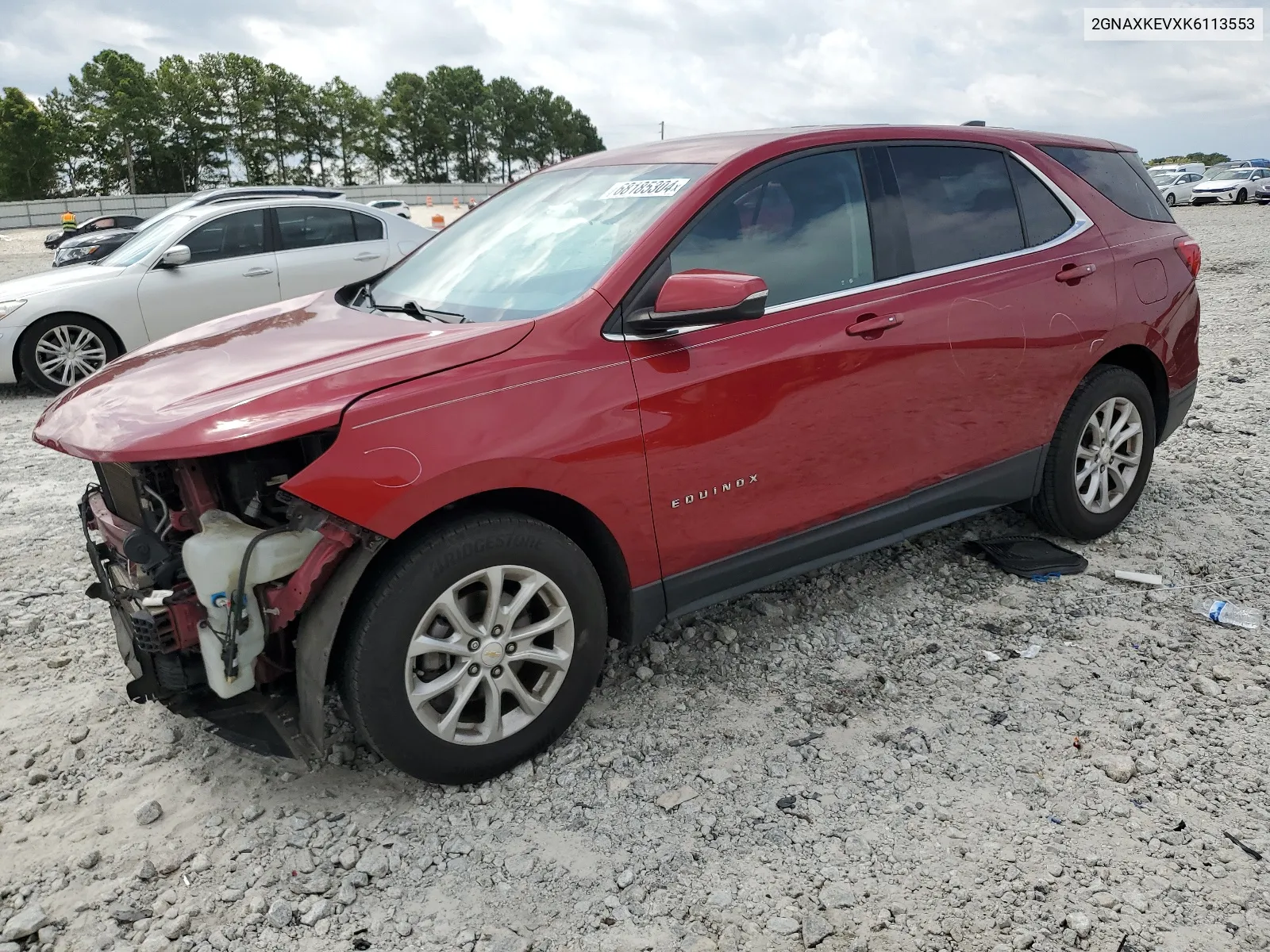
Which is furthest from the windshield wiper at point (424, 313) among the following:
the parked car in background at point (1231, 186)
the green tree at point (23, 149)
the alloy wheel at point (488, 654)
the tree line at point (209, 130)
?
the green tree at point (23, 149)

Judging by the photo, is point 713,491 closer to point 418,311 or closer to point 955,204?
point 418,311

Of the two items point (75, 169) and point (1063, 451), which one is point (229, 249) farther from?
point (75, 169)

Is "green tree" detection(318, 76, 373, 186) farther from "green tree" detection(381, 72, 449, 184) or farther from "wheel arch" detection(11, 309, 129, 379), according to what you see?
"wheel arch" detection(11, 309, 129, 379)

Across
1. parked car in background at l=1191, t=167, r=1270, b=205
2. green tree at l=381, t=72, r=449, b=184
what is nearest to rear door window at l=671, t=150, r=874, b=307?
parked car in background at l=1191, t=167, r=1270, b=205

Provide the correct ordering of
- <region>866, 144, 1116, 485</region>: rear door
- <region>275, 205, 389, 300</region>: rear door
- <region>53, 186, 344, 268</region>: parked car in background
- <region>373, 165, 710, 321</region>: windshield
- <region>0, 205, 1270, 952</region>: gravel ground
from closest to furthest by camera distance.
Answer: <region>0, 205, 1270, 952</region>: gravel ground → <region>373, 165, 710, 321</region>: windshield → <region>866, 144, 1116, 485</region>: rear door → <region>275, 205, 389, 300</region>: rear door → <region>53, 186, 344, 268</region>: parked car in background

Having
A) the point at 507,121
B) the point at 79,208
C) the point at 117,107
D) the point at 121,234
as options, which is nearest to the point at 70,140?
the point at 117,107

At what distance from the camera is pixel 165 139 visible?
225ft

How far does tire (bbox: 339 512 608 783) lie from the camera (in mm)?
2637

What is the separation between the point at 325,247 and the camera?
936cm

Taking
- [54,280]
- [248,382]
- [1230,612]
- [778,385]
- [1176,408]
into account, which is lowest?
[1230,612]

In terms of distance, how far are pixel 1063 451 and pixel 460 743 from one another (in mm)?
2974

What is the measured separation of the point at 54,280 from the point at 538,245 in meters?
7.02

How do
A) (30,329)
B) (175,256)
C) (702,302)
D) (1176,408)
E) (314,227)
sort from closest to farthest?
(702,302) → (1176,408) → (30,329) → (175,256) → (314,227)

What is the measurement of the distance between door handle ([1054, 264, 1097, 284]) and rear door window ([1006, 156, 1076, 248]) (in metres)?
0.15
